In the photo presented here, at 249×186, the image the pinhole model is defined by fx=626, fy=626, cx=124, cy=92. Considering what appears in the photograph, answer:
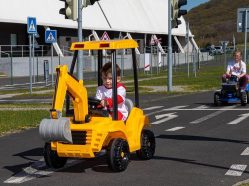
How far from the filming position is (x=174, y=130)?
1359 centimetres

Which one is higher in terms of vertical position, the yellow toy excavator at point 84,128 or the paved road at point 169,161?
the yellow toy excavator at point 84,128

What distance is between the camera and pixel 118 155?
28.0 feet

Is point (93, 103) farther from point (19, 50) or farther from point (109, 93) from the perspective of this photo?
point (19, 50)

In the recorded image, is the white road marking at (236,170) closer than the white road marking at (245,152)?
Yes

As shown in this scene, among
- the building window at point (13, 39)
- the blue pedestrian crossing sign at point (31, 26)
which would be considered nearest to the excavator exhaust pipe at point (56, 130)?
the blue pedestrian crossing sign at point (31, 26)

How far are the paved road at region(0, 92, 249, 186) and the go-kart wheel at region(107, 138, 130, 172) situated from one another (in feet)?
0.41

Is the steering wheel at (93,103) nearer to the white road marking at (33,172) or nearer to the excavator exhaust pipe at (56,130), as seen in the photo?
the excavator exhaust pipe at (56,130)

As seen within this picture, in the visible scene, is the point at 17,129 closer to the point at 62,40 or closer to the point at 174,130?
the point at 174,130

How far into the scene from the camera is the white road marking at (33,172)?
824cm

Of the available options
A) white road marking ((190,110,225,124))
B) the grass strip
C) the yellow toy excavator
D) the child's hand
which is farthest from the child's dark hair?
white road marking ((190,110,225,124))

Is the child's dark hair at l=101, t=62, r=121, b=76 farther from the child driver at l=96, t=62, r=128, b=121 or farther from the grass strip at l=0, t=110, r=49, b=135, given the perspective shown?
the grass strip at l=0, t=110, r=49, b=135

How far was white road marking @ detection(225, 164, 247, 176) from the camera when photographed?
8.33 meters

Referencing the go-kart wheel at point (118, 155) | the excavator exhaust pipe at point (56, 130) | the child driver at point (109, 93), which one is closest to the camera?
the excavator exhaust pipe at point (56, 130)

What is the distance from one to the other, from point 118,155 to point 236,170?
164cm
